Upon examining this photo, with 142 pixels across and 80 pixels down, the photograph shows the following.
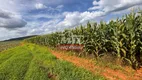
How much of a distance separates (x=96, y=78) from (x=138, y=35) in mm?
5231

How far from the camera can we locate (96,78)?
43.2 ft

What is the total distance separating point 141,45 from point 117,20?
3165mm

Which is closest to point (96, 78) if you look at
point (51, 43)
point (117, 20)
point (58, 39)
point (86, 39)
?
point (117, 20)

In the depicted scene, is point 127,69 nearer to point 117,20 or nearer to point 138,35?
point 138,35

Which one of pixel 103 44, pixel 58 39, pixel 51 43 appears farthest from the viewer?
pixel 51 43

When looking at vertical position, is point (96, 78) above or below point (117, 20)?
below

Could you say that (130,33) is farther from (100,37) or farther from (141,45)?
(100,37)

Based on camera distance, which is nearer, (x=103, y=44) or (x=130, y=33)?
(x=130, y=33)

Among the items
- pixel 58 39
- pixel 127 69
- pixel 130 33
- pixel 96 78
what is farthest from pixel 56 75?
pixel 58 39

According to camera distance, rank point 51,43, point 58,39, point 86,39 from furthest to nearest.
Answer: point 51,43, point 58,39, point 86,39

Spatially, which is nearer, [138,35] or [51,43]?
[138,35]

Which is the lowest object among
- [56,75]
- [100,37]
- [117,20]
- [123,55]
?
[56,75]

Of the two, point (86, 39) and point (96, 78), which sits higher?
point (86, 39)

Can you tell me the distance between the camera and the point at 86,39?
23609 mm
